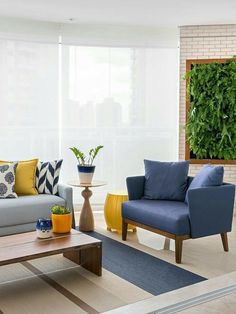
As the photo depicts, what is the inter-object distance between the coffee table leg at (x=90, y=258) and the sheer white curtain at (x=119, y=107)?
2.38 m

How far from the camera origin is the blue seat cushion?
161 inches

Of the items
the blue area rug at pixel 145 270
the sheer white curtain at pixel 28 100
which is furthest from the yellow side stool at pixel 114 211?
the sheer white curtain at pixel 28 100

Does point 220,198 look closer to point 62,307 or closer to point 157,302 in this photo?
point 157,302

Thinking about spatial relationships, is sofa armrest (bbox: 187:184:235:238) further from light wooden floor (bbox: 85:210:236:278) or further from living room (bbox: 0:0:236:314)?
light wooden floor (bbox: 85:210:236:278)

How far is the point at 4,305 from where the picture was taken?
126 inches

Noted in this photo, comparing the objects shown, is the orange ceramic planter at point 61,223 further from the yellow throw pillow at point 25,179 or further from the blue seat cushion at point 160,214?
the yellow throw pillow at point 25,179

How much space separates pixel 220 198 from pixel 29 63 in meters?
3.24

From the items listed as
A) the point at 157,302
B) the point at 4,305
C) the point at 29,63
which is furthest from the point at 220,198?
the point at 29,63

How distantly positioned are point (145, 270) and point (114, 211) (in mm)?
1280

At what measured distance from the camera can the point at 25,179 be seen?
500 centimetres

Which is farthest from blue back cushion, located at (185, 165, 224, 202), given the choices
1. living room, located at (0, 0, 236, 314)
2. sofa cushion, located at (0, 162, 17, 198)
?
sofa cushion, located at (0, 162, 17, 198)

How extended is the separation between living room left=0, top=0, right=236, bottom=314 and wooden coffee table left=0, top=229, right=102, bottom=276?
0.04 ft

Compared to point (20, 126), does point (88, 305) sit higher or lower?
lower

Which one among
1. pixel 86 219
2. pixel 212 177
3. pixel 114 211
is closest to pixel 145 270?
pixel 212 177
